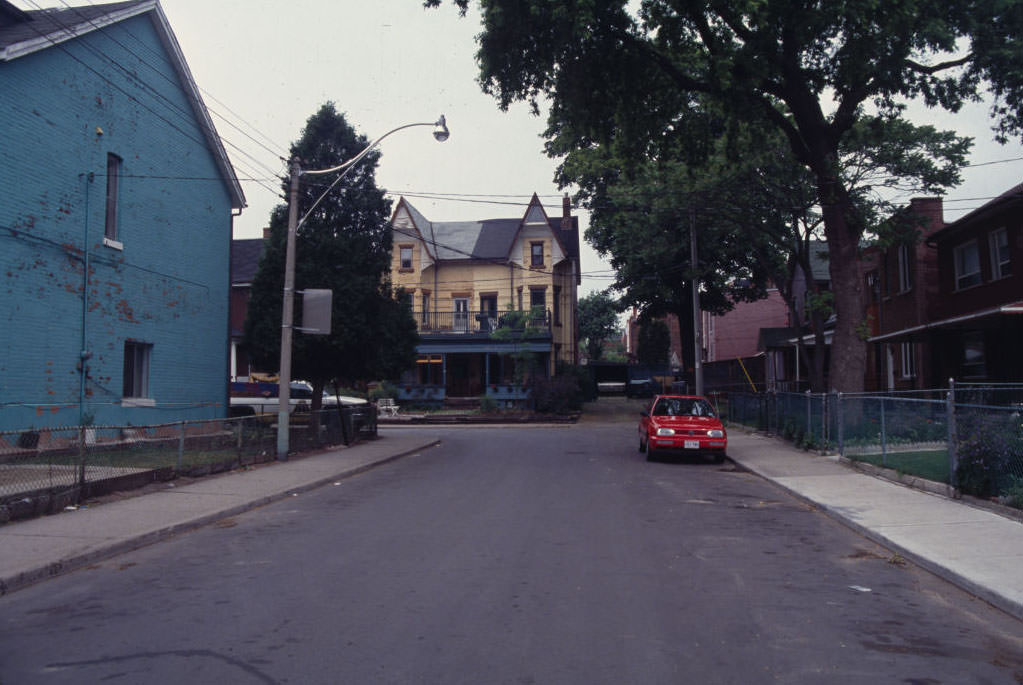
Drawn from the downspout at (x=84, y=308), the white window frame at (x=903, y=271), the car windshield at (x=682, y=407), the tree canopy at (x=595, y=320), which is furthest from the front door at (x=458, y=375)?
the tree canopy at (x=595, y=320)

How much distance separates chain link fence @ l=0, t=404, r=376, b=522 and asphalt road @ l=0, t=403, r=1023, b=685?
91.2 inches

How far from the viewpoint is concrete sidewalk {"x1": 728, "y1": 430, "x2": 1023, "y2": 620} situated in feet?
23.9

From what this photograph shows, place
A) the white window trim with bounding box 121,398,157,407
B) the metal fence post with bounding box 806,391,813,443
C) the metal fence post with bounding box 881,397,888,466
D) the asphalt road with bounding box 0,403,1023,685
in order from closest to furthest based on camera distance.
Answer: the asphalt road with bounding box 0,403,1023,685
the metal fence post with bounding box 881,397,888,466
the white window trim with bounding box 121,398,157,407
the metal fence post with bounding box 806,391,813,443

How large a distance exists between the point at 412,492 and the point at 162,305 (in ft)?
33.3

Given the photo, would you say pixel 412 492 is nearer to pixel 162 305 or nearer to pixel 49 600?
pixel 49 600

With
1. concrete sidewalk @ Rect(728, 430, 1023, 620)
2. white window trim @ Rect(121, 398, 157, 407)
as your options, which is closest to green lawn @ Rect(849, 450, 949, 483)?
concrete sidewalk @ Rect(728, 430, 1023, 620)

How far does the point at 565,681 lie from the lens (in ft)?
15.9

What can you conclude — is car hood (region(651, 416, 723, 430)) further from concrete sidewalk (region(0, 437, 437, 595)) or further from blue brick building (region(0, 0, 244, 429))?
blue brick building (region(0, 0, 244, 429))

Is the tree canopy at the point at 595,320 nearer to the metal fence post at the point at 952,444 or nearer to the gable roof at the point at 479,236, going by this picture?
the gable roof at the point at 479,236

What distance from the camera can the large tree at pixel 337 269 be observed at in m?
23.3

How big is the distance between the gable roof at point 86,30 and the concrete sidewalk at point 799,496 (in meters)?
9.28

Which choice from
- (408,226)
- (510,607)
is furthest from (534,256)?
(510,607)

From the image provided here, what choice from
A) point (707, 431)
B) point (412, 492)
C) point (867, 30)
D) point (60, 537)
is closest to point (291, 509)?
point (412, 492)

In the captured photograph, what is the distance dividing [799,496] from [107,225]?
51.1 feet
